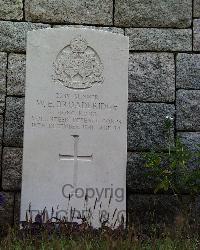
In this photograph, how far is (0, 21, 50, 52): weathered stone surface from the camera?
492cm

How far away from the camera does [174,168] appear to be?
14.8 ft

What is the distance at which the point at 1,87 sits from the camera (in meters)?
4.87

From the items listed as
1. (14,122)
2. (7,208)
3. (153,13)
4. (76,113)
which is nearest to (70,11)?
(153,13)

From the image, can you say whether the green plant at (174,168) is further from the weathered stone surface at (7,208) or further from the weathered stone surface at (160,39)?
the weathered stone surface at (7,208)

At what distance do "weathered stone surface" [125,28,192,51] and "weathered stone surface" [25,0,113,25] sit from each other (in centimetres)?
26

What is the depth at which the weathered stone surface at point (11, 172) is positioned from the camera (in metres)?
4.80

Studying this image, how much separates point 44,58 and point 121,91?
2.01 ft

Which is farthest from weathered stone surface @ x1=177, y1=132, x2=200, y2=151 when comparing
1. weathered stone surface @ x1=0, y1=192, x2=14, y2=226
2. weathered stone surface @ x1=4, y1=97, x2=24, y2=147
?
weathered stone surface @ x1=0, y1=192, x2=14, y2=226

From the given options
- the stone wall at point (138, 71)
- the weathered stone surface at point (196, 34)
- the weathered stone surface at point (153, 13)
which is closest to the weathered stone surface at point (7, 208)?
the stone wall at point (138, 71)

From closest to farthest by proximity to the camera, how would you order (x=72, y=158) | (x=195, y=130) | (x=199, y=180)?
1. (x=72, y=158)
2. (x=199, y=180)
3. (x=195, y=130)

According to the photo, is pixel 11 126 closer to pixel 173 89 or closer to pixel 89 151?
pixel 89 151

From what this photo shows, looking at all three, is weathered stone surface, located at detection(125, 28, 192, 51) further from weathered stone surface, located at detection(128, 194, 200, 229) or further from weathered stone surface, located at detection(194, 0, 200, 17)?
weathered stone surface, located at detection(128, 194, 200, 229)

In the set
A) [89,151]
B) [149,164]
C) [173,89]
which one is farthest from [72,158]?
[173,89]

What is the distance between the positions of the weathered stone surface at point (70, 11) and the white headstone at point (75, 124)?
28.6 inches
